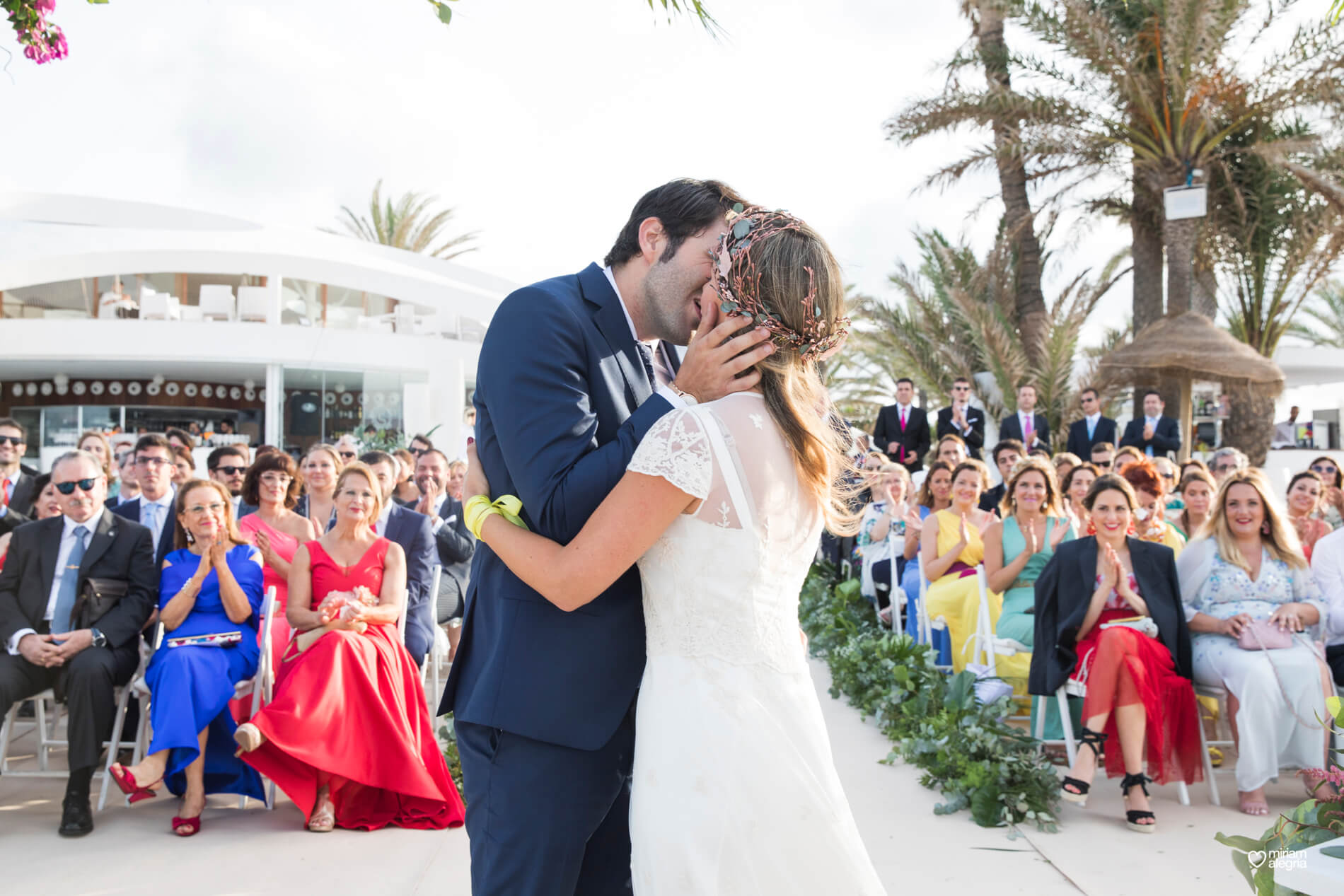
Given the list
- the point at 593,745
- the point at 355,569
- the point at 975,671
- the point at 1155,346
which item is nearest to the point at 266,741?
the point at 355,569

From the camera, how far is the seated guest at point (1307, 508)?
6.28 metres

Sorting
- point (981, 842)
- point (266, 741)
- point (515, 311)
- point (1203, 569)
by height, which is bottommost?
point (981, 842)

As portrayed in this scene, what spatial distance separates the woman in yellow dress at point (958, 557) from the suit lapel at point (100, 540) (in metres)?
4.87

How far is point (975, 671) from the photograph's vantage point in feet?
19.0

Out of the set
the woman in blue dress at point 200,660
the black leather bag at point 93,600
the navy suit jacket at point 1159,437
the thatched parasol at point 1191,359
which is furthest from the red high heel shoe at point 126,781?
the thatched parasol at point 1191,359

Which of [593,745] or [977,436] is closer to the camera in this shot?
[593,745]

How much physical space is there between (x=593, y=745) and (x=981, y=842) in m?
2.95

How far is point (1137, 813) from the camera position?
4.26 meters

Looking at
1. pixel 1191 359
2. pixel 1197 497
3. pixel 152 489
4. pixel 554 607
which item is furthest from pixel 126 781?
pixel 1191 359

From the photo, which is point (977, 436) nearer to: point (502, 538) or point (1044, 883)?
point (1044, 883)

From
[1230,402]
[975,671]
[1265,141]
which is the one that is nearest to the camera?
[975,671]

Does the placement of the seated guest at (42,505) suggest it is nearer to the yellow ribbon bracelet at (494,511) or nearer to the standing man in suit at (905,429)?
the yellow ribbon bracelet at (494,511)

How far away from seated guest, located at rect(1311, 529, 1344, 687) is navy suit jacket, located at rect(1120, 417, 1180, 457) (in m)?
6.02

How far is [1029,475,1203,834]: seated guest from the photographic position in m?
4.49
